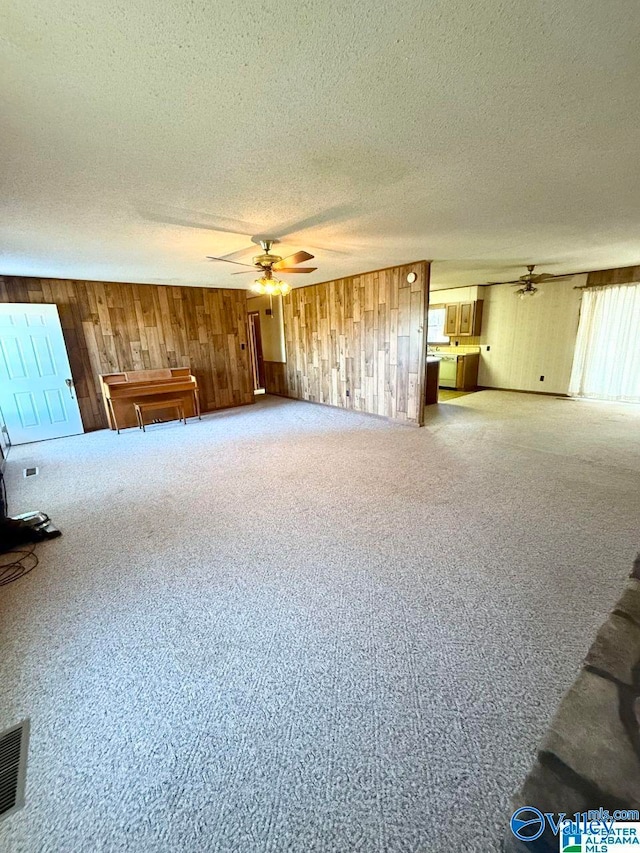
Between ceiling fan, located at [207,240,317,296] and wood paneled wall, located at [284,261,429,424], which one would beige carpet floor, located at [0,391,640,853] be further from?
wood paneled wall, located at [284,261,429,424]

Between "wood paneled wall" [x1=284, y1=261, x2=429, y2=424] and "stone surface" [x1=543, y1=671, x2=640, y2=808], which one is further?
"wood paneled wall" [x1=284, y1=261, x2=429, y2=424]

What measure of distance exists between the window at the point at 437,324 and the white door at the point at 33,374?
286 inches

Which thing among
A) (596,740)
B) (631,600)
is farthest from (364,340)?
(596,740)

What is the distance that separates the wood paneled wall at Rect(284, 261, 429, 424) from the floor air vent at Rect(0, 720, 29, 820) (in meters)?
4.90

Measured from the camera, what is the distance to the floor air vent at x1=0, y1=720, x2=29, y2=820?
1.11 metres

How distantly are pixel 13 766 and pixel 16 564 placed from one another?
1.55m

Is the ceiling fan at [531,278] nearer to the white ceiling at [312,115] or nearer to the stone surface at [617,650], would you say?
the white ceiling at [312,115]

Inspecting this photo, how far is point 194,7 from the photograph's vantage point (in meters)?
1.01

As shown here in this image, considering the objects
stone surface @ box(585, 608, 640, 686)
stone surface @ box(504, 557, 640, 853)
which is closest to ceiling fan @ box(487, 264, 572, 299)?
stone surface @ box(585, 608, 640, 686)

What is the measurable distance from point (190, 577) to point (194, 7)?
2514 mm

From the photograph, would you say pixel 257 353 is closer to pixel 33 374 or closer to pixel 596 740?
pixel 33 374

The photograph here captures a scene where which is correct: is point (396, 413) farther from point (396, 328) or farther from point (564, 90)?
point (564, 90)

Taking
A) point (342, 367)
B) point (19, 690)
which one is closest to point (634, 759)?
point (19, 690)

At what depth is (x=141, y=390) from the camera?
557cm
